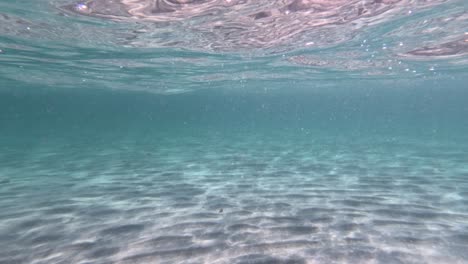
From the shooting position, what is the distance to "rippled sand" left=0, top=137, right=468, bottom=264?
6.09 metres

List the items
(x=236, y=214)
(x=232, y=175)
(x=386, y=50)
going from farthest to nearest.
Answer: (x=386, y=50) < (x=232, y=175) < (x=236, y=214)

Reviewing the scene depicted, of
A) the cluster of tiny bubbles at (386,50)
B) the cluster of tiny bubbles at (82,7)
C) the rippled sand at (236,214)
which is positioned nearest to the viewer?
the rippled sand at (236,214)

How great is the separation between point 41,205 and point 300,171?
33.4 feet

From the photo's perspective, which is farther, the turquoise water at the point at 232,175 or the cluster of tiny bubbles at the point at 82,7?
the cluster of tiny bubbles at the point at 82,7

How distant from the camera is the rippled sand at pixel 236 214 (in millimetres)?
6090

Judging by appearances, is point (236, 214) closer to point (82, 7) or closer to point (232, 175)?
point (232, 175)

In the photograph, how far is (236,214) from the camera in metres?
8.44

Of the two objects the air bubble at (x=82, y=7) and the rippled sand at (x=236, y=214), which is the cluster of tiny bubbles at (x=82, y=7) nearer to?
the air bubble at (x=82, y=7)

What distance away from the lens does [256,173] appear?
48.4 feet

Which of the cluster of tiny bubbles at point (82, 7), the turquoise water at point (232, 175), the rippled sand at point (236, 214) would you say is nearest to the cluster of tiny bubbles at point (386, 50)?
the turquoise water at point (232, 175)

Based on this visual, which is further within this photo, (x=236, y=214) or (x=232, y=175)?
(x=232, y=175)

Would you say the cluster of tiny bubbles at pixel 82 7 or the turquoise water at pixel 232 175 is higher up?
the cluster of tiny bubbles at pixel 82 7

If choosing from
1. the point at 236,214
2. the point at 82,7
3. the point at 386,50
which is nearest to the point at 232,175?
the point at 236,214

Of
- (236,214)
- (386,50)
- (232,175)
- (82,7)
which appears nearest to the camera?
(236,214)
